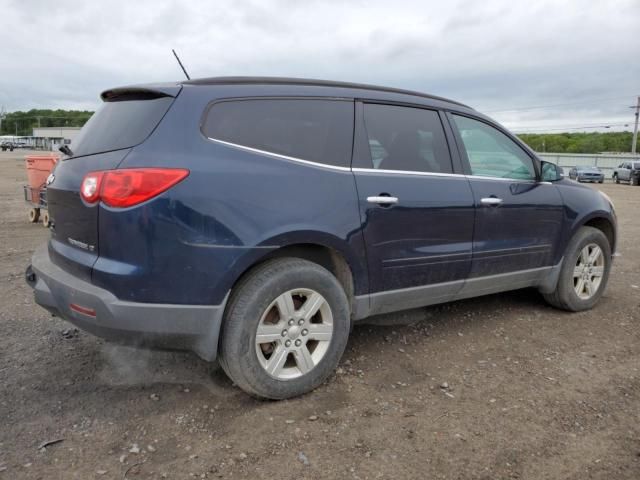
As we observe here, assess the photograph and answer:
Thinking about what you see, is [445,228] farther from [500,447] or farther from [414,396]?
[500,447]

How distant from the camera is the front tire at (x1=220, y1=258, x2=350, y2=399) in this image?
282 cm

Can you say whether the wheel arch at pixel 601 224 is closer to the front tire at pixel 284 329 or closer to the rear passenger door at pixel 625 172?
the front tire at pixel 284 329

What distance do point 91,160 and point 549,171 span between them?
11.4 ft

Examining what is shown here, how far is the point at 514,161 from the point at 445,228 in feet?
3.68

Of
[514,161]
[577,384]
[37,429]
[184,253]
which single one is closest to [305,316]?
[184,253]

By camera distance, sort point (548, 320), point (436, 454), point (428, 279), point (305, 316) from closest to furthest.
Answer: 1. point (436, 454)
2. point (305, 316)
3. point (428, 279)
4. point (548, 320)

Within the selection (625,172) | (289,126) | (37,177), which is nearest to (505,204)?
(289,126)

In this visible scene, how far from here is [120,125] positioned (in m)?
2.91

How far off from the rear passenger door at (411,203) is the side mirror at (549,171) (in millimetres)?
1010

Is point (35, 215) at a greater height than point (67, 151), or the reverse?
point (67, 151)

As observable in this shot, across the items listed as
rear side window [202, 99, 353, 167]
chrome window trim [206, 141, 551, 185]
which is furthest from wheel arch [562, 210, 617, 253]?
rear side window [202, 99, 353, 167]

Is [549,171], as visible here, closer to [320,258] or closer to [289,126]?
[320,258]

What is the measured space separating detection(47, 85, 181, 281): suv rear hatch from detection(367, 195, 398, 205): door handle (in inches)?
49.4

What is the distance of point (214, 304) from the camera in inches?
108
